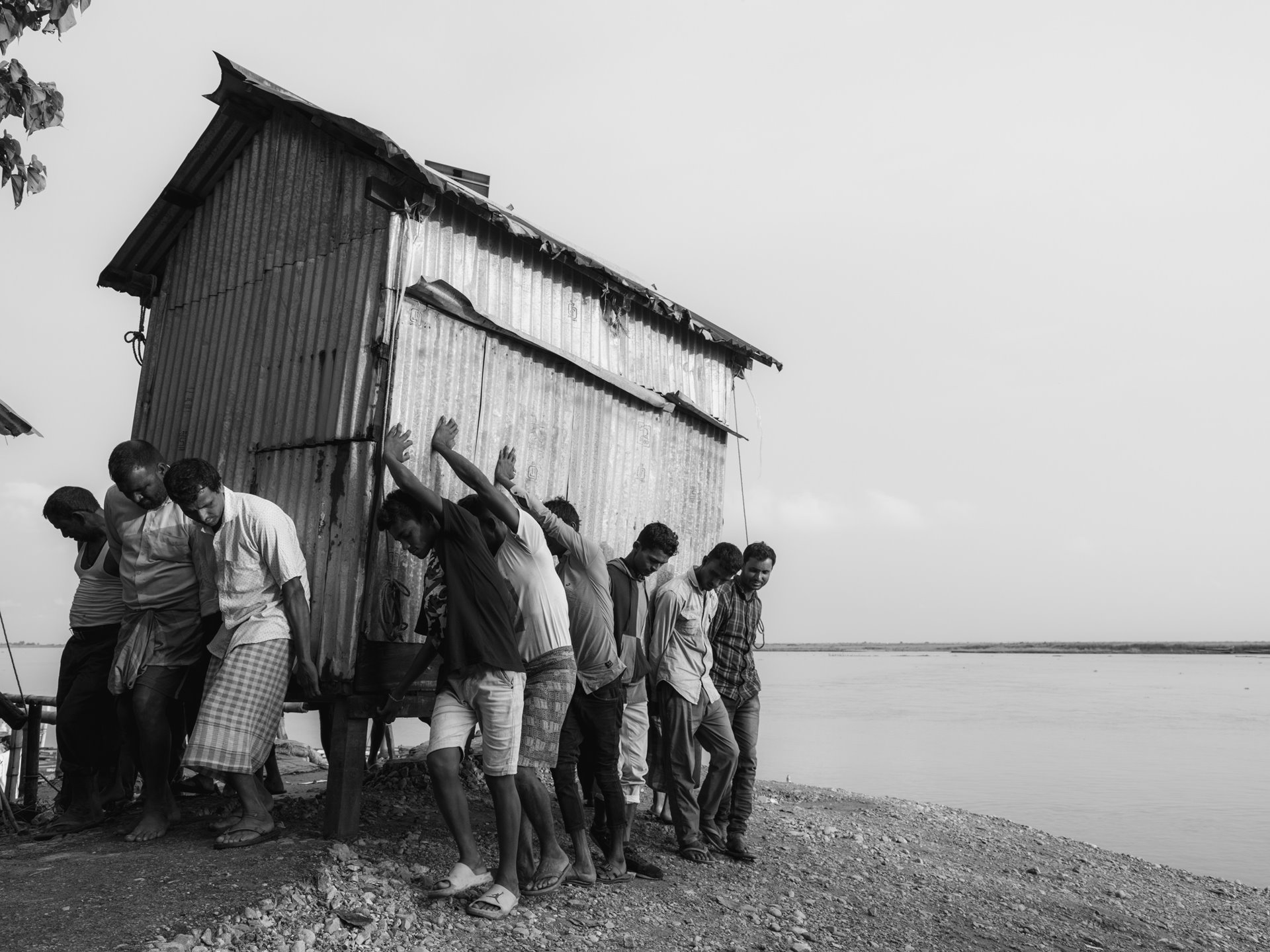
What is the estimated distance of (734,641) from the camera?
20.6ft

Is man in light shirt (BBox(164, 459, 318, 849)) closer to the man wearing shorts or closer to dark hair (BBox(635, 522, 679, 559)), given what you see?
the man wearing shorts

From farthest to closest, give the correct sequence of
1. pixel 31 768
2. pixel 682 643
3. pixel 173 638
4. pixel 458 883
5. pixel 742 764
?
pixel 31 768 → pixel 742 764 → pixel 682 643 → pixel 173 638 → pixel 458 883

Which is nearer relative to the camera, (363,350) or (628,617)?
(628,617)

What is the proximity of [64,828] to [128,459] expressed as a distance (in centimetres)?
204

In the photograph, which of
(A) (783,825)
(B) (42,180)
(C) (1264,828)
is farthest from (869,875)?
(C) (1264,828)

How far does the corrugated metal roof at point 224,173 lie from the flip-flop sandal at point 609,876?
3.89 metres

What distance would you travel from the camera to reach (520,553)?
4719 millimetres

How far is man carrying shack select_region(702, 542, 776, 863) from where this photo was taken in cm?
609

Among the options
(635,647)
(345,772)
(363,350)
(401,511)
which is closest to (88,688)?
(345,772)

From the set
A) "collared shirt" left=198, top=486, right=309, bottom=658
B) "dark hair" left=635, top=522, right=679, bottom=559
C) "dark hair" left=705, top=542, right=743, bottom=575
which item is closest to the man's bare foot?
"collared shirt" left=198, top=486, right=309, bottom=658

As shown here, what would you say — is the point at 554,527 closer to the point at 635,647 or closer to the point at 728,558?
the point at 635,647

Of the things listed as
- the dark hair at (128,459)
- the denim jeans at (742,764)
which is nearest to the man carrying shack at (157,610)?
the dark hair at (128,459)

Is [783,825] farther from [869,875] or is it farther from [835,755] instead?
[835,755]

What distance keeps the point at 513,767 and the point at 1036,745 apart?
1593cm
